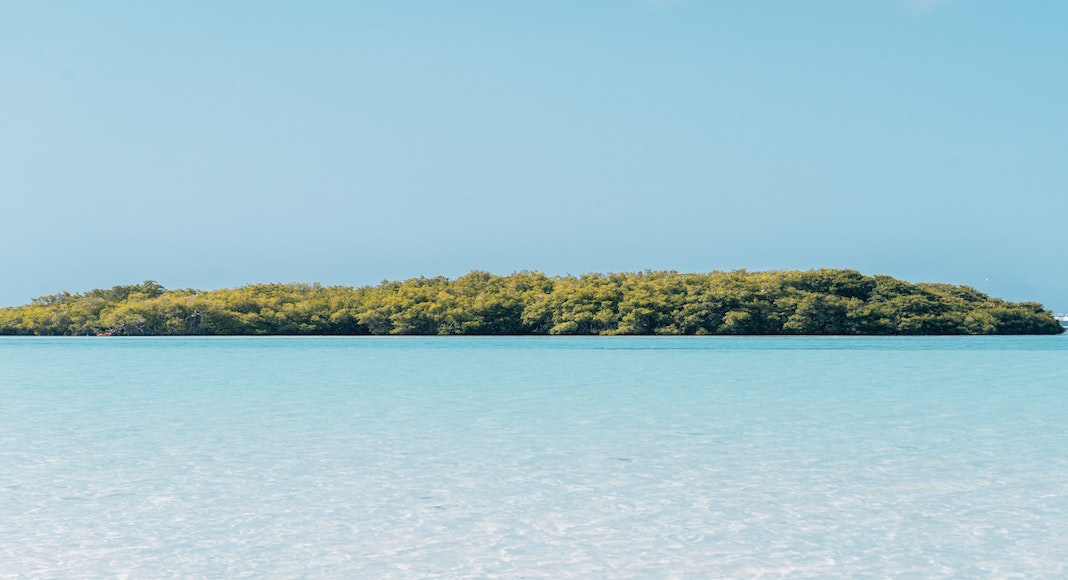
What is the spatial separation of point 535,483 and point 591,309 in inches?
1292

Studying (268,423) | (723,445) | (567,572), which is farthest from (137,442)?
(567,572)

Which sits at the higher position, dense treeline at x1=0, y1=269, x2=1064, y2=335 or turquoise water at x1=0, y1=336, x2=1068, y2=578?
dense treeline at x1=0, y1=269, x2=1064, y2=335

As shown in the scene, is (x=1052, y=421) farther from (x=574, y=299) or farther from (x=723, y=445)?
(x=574, y=299)

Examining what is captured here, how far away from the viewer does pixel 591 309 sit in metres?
38.0

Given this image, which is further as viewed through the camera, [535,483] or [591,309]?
[591,309]

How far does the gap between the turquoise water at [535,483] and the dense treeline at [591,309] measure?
25.3 metres

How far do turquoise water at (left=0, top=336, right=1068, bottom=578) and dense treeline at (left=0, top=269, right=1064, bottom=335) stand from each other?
2527 cm

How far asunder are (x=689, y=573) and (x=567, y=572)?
1.42 ft

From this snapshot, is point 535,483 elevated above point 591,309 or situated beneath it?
situated beneath

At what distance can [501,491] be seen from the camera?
505 cm

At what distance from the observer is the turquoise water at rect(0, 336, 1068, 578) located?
3777mm

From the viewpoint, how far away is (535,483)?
17.3 ft

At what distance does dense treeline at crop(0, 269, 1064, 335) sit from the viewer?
3634 centimetres

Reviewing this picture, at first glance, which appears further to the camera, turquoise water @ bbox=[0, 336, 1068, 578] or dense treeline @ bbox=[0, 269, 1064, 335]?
dense treeline @ bbox=[0, 269, 1064, 335]
